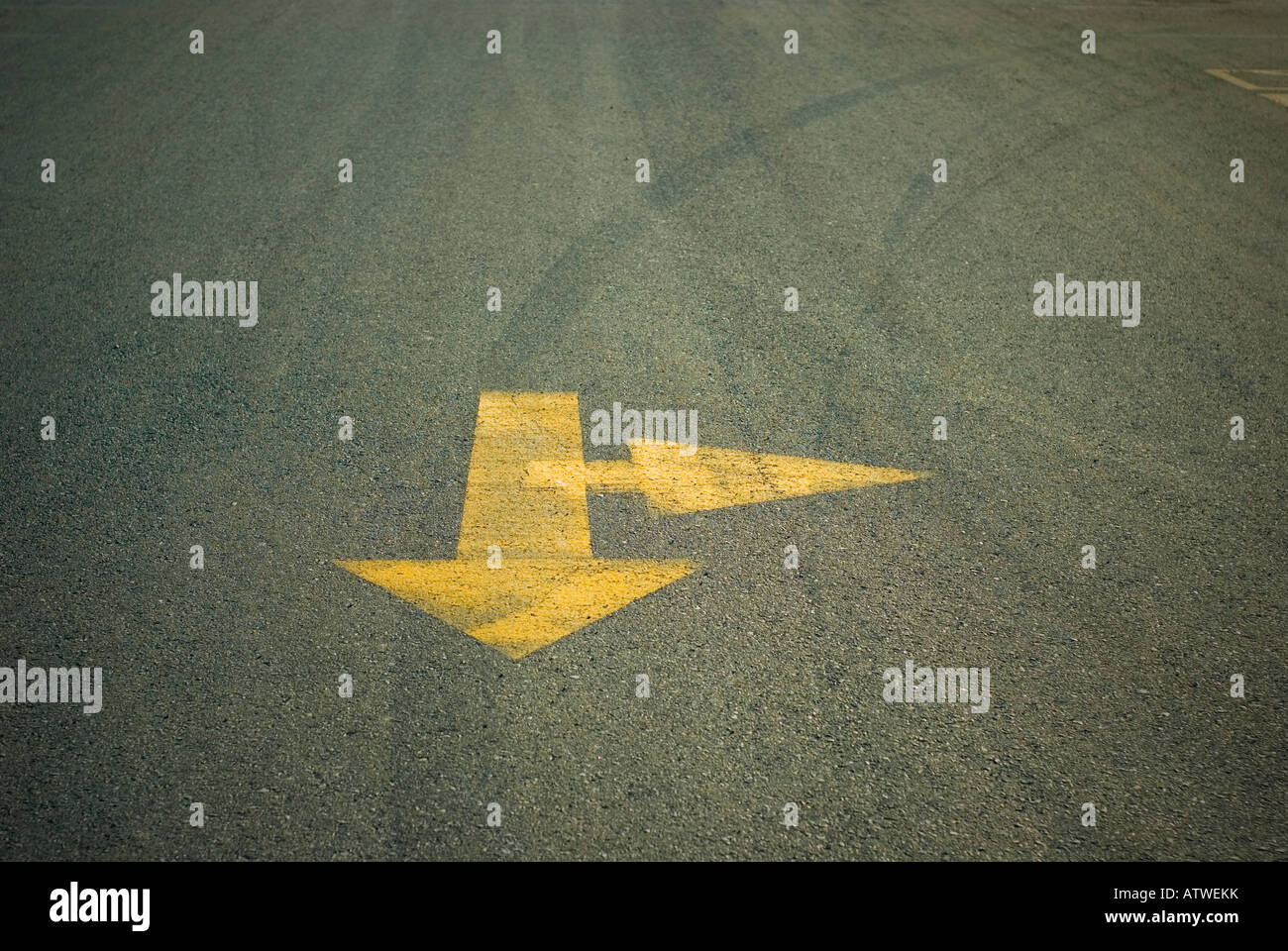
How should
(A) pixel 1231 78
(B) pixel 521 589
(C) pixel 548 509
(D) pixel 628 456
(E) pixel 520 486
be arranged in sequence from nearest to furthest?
1. (B) pixel 521 589
2. (C) pixel 548 509
3. (E) pixel 520 486
4. (D) pixel 628 456
5. (A) pixel 1231 78

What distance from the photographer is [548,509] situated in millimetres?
4793

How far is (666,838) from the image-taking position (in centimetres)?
329

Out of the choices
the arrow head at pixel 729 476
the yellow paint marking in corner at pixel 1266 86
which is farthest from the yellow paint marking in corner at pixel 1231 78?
the arrow head at pixel 729 476

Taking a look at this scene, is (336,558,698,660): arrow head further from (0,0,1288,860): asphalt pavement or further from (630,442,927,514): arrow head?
(630,442,927,514): arrow head

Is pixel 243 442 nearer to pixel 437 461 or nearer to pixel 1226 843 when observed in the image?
pixel 437 461

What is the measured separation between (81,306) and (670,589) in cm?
404

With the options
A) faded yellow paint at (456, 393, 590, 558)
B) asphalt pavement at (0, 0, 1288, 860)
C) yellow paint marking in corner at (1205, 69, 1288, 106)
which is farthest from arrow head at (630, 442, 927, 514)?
yellow paint marking in corner at (1205, 69, 1288, 106)

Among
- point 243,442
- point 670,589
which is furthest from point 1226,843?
point 243,442

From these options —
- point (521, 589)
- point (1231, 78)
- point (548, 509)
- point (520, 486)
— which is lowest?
point (521, 589)

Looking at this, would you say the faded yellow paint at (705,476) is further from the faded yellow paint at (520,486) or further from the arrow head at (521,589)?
Result: the arrow head at (521,589)

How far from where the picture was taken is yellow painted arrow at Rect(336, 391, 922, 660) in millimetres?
4195

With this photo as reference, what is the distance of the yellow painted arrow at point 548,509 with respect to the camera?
420cm

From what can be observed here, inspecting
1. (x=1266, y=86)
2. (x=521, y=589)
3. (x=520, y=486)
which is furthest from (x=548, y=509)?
(x=1266, y=86)

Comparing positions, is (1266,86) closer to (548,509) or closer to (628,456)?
(628,456)
